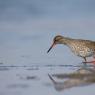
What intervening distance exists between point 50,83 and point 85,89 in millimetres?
396

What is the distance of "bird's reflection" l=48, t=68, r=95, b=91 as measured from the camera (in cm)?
341

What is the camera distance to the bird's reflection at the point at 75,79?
134 inches

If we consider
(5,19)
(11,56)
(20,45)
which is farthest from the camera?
(5,19)

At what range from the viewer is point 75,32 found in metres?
5.37

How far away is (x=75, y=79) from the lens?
141 inches

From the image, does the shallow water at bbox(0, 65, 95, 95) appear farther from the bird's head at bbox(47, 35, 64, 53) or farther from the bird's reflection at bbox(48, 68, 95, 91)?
the bird's head at bbox(47, 35, 64, 53)

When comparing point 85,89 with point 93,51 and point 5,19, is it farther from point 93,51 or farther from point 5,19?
point 5,19

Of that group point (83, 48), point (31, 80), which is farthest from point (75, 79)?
point (83, 48)

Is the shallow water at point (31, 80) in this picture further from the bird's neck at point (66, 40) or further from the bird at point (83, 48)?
the bird's neck at point (66, 40)

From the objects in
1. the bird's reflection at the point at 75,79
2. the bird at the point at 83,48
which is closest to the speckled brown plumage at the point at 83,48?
the bird at the point at 83,48

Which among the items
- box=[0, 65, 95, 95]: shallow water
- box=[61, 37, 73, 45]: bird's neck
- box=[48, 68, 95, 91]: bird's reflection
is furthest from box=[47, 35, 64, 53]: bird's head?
box=[48, 68, 95, 91]: bird's reflection

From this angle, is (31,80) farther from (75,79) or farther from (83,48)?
(83,48)

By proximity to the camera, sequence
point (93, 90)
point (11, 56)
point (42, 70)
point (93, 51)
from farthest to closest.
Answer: point (11, 56) → point (93, 51) → point (42, 70) → point (93, 90)

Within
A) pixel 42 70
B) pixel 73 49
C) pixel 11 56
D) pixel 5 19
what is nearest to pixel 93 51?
pixel 73 49
